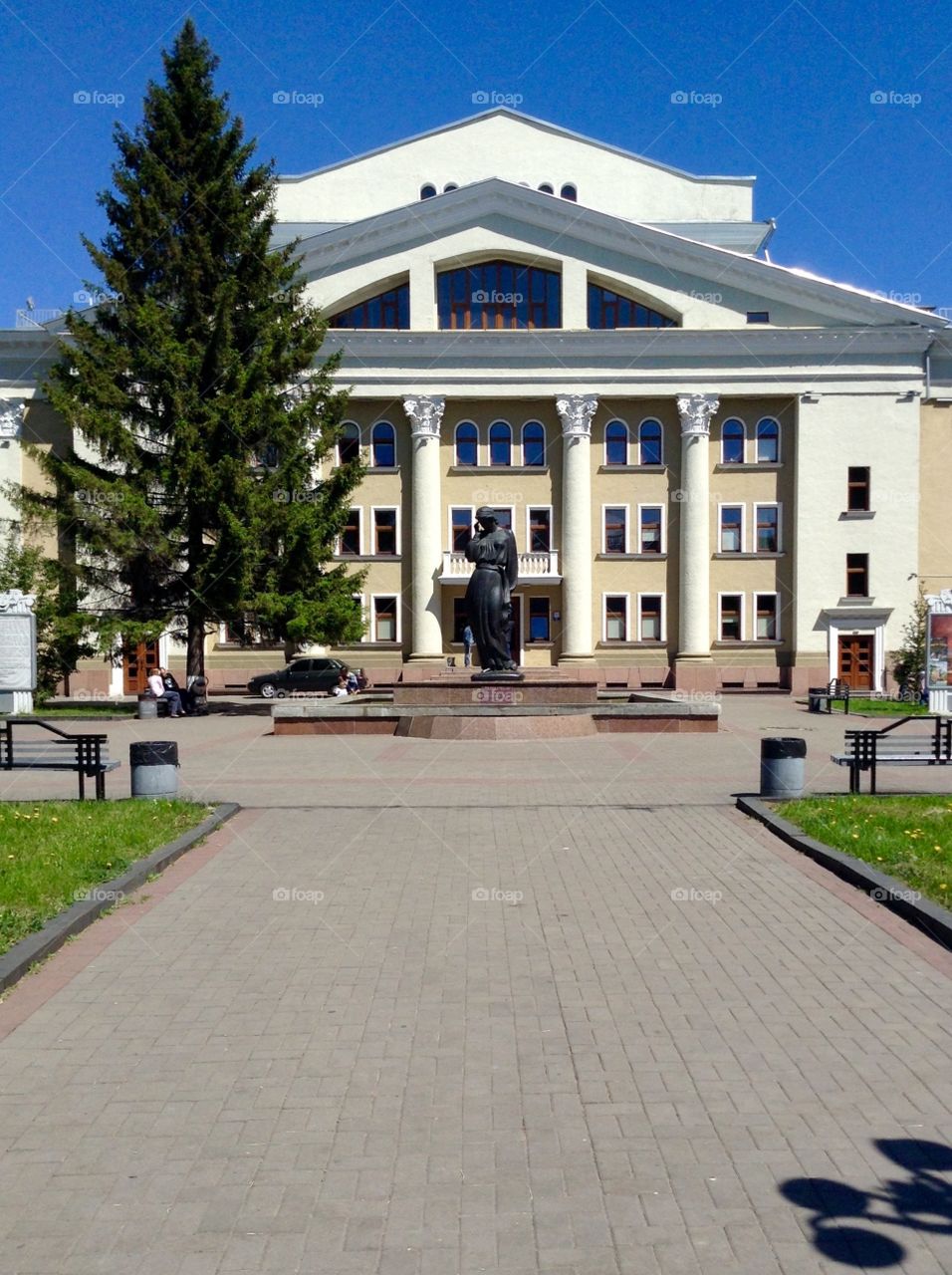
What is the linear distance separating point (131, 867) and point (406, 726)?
13840 millimetres

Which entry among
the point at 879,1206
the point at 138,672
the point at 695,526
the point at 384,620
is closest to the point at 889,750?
the point at 879,1206

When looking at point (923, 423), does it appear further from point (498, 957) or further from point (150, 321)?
point (498, 957)

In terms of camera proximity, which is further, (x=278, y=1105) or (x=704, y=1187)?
(x=278, y=1105)

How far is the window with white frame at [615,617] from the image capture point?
45781 mm

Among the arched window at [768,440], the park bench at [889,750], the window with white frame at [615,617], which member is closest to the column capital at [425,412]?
the window with white frame at [615,617]

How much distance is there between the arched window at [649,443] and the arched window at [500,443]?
5.37m

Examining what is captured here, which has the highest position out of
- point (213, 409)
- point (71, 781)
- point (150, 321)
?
point (150, 321)

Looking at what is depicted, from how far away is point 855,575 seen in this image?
1759 inches

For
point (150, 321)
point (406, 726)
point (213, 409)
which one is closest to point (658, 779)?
point (406, 726)

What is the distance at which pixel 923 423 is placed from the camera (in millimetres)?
44906

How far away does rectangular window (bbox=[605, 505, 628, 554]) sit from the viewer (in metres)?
45.7

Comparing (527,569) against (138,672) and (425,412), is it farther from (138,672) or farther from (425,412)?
(138,672)

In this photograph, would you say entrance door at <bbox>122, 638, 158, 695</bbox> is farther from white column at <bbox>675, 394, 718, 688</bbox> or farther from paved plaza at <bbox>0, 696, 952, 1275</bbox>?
paved plaza at <bbox>0, 696, 952, 1275</bbox>

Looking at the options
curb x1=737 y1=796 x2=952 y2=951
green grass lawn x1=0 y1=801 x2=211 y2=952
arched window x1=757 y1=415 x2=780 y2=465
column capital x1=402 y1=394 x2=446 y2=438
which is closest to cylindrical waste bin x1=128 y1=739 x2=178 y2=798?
green grass lawn x1=0 y1=801 x2=211 y2=952
